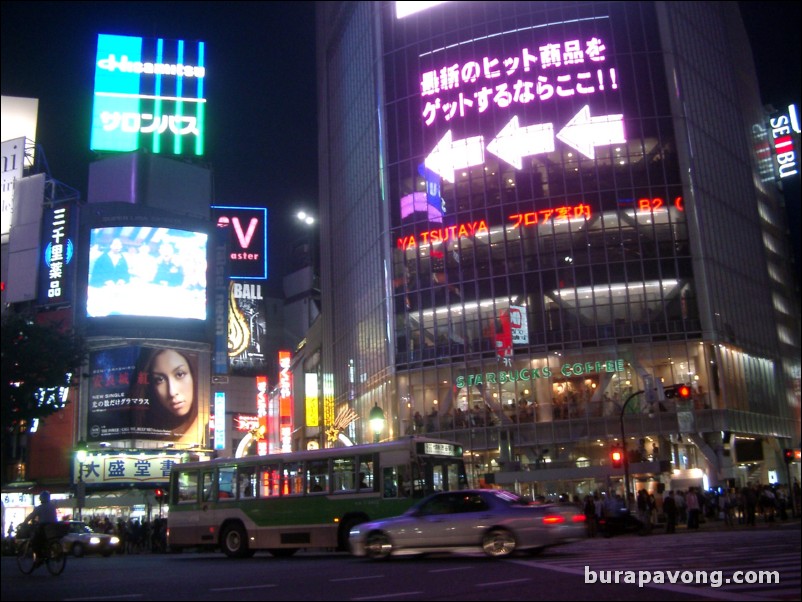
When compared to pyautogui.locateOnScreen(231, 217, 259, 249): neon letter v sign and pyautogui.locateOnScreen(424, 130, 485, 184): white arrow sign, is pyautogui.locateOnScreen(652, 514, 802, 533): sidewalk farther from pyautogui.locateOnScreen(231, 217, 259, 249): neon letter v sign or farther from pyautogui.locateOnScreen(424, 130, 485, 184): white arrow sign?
pyautogui.locateOnScreen(231, 217, 259, 249): neon letter v sign

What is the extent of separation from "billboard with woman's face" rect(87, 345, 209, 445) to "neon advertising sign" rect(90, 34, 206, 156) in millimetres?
16457

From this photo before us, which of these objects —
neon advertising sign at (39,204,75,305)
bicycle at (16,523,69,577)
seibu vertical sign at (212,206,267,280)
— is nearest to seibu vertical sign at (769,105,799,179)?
seibu vertical sign at (212,206,267,280)

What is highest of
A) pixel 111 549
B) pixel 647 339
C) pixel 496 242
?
pixel 496 242

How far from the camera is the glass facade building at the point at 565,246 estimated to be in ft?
160

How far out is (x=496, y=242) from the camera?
53219 millimetres

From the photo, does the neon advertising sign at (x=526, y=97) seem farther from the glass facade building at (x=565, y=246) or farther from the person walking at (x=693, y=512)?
the person walking at (x=693, y=512)

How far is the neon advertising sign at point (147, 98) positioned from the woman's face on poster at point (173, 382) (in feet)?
54.0

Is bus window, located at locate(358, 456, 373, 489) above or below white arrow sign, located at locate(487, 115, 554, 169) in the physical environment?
below

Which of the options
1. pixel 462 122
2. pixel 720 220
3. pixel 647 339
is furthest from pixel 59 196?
pixel 720 220

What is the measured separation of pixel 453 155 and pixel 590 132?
29.7ft

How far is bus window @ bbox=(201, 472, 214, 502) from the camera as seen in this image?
2428 centimetres

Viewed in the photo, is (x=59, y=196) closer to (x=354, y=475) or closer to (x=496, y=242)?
(x=496, y=242)

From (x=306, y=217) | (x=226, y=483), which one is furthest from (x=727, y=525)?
(x=306, y=217)

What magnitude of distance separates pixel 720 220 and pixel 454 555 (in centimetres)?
4210
